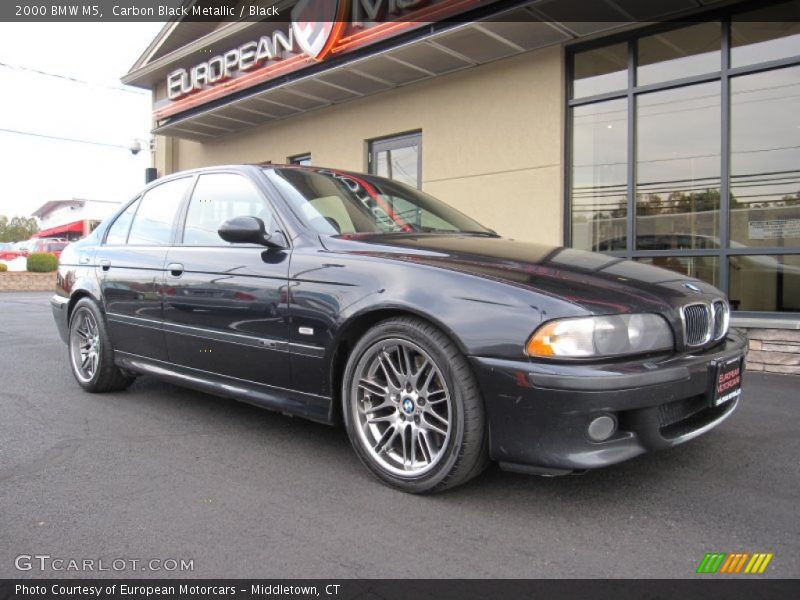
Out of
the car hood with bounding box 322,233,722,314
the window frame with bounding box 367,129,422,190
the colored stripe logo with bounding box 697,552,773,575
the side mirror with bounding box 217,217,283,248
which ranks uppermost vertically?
the window frame with bounding box 367,129,422,190

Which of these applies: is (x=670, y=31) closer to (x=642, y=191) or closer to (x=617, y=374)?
(x=642, y=191)

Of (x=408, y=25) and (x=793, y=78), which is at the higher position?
(x=408, y=25)

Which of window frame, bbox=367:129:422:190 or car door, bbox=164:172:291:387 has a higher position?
window frame, bbox=367:129:422:190

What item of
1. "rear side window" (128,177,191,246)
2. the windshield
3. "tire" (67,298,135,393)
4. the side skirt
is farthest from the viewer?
"tire" (67,298,135,393)

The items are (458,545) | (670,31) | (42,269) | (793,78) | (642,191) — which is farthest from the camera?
(42,269)

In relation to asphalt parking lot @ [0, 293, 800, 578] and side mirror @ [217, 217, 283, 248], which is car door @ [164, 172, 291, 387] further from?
asphalt parking lot @ [0, 293, 800, 578]

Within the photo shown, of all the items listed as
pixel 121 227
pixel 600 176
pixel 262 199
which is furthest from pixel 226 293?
pixel 600 176

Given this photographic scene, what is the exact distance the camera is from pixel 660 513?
2506 millimetres

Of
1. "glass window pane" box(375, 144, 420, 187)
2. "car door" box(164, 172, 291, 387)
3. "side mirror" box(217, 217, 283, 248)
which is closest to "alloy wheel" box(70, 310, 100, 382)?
"car door" box(164, 172, 291, 387)

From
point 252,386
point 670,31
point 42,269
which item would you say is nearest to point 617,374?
point 252,386

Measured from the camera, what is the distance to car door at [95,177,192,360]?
12.9 ft

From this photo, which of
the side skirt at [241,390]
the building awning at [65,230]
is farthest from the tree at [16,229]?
the side skirt at [241,390]

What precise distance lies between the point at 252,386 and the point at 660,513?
2.05 metres

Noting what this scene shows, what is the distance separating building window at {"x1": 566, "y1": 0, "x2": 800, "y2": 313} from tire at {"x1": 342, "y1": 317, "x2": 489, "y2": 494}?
4.47 metres
